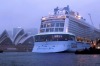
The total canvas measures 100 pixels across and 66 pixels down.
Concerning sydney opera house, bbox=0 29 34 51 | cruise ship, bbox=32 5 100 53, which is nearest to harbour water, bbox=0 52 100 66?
cruise ship, bbox=32 5 100 53

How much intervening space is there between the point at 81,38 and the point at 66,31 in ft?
27.3

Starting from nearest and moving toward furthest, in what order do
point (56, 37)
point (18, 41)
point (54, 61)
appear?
point (54, 61), point (56, 37), point (18, 41)

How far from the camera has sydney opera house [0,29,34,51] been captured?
104 m

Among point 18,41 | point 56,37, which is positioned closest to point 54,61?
point 56,37

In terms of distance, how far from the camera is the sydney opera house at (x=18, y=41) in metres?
104

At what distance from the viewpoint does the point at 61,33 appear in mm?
64062

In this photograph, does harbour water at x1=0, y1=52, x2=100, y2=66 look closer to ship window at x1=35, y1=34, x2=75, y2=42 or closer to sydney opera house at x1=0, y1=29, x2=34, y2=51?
ship window at x1=35, y1=34, x2=75, y2=42

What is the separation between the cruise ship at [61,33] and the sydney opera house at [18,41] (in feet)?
93.9

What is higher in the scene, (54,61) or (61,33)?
(61,33)

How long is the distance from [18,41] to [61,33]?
42.6 m

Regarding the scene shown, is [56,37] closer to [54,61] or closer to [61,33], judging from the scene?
[61,33]

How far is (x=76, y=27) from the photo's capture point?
74.0 metres

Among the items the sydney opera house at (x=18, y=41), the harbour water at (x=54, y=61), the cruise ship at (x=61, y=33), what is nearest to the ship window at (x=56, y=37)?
the cruise ship at (x=61, y=33)

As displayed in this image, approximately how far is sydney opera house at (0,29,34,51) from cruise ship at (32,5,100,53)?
93.9 ft
